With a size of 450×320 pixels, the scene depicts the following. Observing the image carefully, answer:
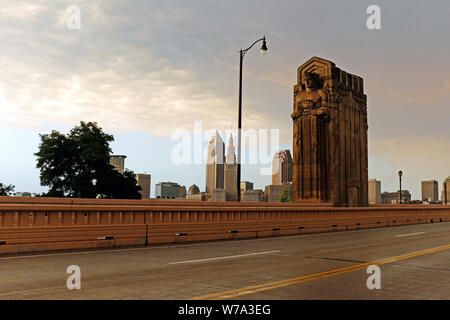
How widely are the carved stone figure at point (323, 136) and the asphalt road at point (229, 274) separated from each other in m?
22.3

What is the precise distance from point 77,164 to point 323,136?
34.5 metres

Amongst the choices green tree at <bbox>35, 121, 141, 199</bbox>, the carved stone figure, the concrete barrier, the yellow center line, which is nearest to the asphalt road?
the yellow center line

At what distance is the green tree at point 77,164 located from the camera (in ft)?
175

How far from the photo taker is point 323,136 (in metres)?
36.5

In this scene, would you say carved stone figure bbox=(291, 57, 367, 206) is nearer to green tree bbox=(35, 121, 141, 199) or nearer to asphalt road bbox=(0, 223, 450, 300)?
asphalt road bbox=(0, 223, 450, 300)

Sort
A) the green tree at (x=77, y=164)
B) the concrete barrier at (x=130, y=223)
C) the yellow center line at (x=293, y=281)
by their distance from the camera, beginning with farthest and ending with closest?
1. the green tree at (x=77, y=164)
2. the concrete barrier at (x=130, y=223)
3. the yellow center line at (x=293, y=281)

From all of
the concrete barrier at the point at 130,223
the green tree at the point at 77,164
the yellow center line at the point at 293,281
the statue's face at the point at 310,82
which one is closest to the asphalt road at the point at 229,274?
the yellow center line at the point at 293,281

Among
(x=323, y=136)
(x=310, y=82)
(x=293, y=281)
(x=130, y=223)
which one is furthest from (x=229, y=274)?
(x=310, y=82)

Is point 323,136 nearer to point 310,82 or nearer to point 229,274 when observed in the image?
point 310,82

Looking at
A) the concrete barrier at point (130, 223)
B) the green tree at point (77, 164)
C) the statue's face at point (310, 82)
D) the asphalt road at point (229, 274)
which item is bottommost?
the asphalt road at point (229, 274)

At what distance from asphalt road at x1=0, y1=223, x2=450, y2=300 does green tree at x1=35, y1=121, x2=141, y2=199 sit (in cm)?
4185

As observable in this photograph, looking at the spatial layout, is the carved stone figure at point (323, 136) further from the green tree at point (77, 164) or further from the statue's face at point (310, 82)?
the green tree at point (77, 164)

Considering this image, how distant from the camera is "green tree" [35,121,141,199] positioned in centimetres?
5325

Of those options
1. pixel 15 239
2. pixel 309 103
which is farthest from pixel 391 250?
pixel 309 103
